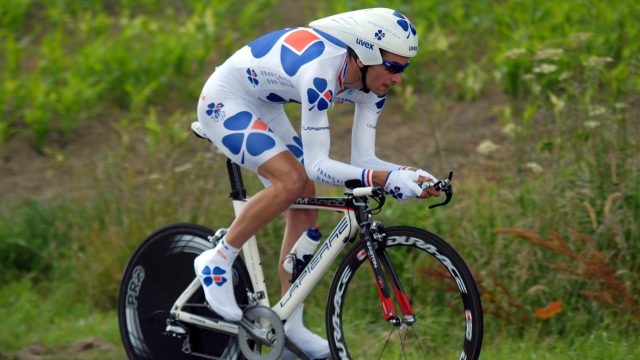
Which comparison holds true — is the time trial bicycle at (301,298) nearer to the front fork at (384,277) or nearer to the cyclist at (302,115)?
the front fork at (384,277)

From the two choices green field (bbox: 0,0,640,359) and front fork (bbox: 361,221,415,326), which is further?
green field (bbox: 0,0,640,359)

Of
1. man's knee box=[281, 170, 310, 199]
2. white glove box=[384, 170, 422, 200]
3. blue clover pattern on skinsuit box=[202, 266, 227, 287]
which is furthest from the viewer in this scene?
blue clover pattern on skinsuit box=[202, 266, 227, 287]

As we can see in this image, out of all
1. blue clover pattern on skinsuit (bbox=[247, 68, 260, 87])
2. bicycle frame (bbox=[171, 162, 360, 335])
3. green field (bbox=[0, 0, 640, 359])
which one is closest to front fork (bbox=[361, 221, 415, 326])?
bicycle frame (bbox=[171, 162, 360, 335])

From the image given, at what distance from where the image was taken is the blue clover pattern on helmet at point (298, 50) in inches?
201

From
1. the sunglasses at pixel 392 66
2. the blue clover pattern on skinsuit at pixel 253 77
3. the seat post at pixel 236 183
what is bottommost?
the seat post at pixel 236 183

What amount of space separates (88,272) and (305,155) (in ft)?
10.0

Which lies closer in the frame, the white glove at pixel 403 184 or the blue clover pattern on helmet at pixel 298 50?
the white glove at pixel 403 184

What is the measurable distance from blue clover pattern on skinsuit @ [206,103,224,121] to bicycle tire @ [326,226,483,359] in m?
0.97

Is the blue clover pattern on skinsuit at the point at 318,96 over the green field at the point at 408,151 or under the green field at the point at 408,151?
over

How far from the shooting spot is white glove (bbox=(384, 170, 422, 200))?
4750mm

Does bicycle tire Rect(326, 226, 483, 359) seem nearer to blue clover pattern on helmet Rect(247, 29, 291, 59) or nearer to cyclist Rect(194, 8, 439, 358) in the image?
cyclist Rect(194, 8, 439, 358)

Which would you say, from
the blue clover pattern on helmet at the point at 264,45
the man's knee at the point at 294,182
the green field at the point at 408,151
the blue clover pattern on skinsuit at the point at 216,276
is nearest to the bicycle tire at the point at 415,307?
the green field at the point at 408,151

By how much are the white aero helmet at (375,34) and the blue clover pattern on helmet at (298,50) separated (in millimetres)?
101

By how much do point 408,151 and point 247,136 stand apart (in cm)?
358
